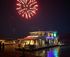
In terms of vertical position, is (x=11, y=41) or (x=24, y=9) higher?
(x=24, y=9)

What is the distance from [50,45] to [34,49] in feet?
45.0

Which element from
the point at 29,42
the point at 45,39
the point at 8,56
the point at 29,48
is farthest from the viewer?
the point at 45,39

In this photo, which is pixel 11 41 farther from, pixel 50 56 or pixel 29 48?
pixel 50 56

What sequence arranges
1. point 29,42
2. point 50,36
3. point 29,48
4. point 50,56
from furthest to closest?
1. point 50,36
2. point 29,42
3. point 29,48
4. point 50,56

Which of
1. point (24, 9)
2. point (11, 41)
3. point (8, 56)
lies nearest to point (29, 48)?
point (24, 9)

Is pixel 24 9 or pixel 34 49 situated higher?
pixel 24 9

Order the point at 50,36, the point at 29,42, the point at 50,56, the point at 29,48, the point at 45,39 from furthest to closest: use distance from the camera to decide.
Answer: the point at 50,36 < the point at 45,39 < the point at 29,42 < the point at 29,48 < the point at 50,56

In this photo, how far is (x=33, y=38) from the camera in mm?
59594

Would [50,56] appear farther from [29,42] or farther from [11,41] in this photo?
[11,41]

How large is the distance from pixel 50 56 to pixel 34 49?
41.4ft

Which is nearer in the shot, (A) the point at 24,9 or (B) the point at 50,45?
(A) the point at 24,9

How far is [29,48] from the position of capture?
5256 centimetres

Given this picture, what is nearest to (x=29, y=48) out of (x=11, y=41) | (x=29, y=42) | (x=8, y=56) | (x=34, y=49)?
(x=34, y=49)

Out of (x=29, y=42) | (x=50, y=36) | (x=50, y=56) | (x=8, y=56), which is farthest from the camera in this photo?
(x=50, y=36)
